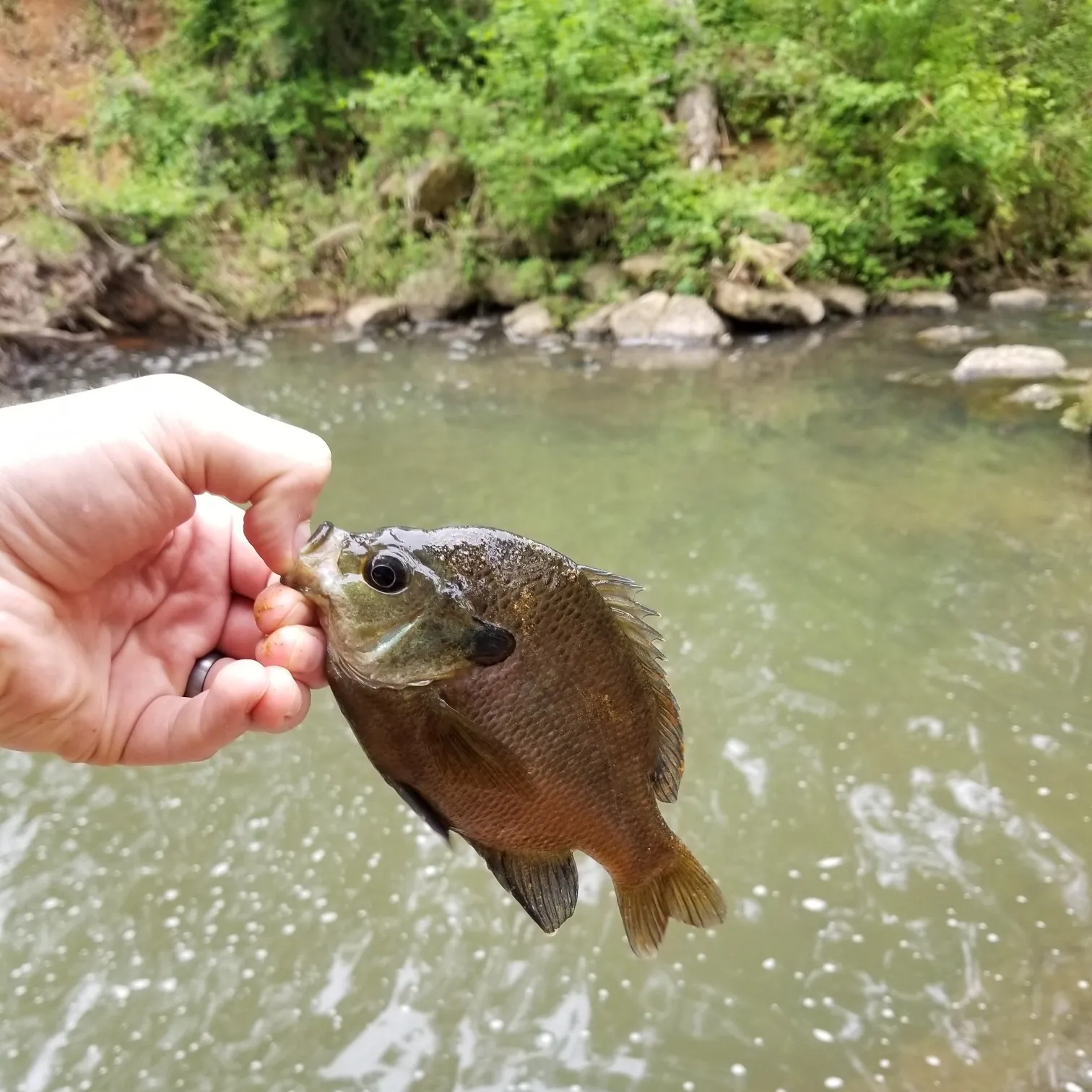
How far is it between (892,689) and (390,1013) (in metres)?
2.60

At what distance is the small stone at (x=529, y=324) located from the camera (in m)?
11.9

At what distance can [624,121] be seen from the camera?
40.2 feet

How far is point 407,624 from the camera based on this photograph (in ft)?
4.36

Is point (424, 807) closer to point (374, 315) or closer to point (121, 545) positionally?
point (121, 545)

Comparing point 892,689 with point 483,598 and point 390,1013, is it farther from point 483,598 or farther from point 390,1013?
point 483,598

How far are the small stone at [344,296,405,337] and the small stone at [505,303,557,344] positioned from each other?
5.70 ft

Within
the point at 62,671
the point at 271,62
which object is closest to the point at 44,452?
the point at 62,671

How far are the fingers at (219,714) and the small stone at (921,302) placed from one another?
11913 mm

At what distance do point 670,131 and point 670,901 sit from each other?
12.4 meters

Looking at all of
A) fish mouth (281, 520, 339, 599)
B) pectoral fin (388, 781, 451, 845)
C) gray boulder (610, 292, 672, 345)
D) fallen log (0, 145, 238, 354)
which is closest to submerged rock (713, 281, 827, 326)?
gray boulder (610, 292, 672, 345)

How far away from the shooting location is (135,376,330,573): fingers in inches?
60.3

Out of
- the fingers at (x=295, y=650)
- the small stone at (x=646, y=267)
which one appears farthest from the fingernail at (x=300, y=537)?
the small stone at (x=646, y=267)

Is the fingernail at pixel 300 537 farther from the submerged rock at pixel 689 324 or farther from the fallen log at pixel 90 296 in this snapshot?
the submerged rock at pixel 689 324

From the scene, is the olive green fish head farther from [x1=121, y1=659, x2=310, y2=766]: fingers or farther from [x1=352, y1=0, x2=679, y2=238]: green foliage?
[x1=352, y1=0, x2=679, y2=238]: green foliage
